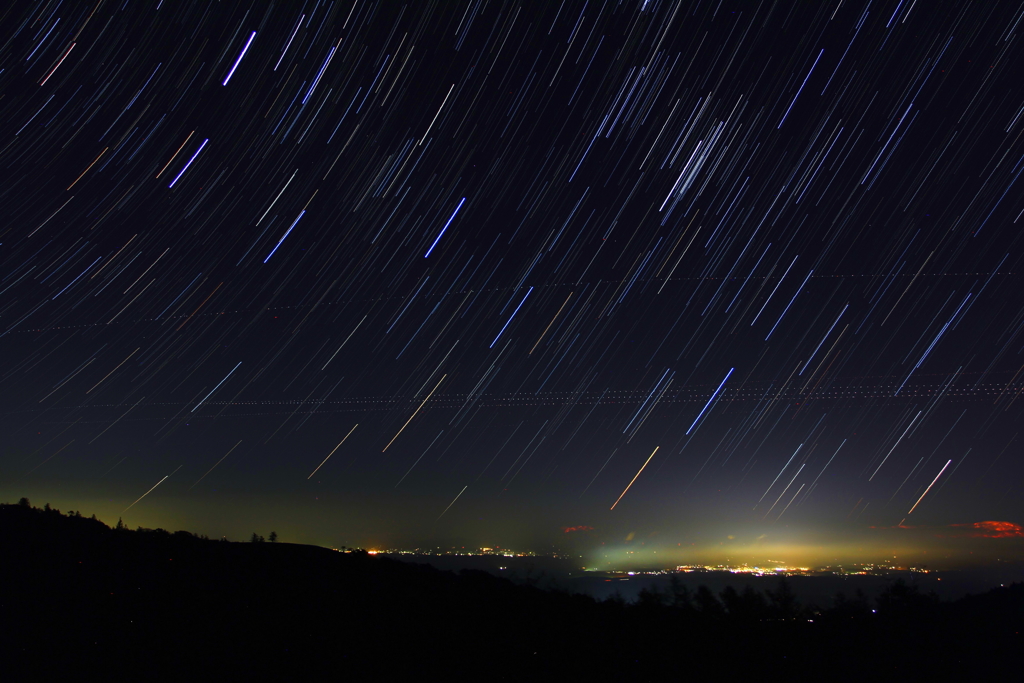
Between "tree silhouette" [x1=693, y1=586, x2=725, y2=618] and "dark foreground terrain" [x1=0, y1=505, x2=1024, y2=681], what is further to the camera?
"tree silhouette" [x1=693, y1=586, x2=725, y2=618]

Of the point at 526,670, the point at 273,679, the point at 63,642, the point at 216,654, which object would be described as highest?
the point at 526,670

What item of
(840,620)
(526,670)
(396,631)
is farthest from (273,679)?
(840,620)

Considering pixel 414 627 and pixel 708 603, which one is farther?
pixel 708 603

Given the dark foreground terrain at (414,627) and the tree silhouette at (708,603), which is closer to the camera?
the dark foreground terrain at (414,627)

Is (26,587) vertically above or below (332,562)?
below

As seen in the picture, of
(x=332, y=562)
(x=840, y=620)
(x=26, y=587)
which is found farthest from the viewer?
(x=332, y=562)

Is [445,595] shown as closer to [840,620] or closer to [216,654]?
[216,654]

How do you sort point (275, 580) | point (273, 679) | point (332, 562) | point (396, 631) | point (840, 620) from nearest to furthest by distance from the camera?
point (273, 679)
point (396, 631)
point (840, 620)
point (275, 580)
point (332, 562)

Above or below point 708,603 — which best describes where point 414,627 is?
below
